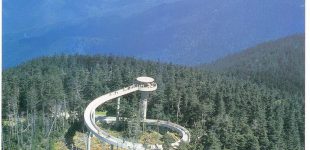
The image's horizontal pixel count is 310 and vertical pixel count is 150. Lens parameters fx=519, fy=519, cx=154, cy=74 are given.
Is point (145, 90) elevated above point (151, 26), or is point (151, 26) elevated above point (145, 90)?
point (151, 26)

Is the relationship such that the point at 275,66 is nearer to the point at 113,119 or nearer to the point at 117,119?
the point at 113,119

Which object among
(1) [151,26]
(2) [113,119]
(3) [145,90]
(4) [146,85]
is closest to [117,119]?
(2) [113,119]

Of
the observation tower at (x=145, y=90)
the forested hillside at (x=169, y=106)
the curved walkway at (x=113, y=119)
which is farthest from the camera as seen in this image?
the observation tower at (x=145, y=90)

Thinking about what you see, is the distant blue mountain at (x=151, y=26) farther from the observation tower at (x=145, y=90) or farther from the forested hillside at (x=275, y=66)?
the observation tower at (x=145, y=90)

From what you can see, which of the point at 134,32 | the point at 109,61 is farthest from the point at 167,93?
the point at 134,32

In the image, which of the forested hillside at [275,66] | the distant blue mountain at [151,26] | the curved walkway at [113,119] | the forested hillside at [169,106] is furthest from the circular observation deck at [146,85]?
the distant blue mountain at [151,26]

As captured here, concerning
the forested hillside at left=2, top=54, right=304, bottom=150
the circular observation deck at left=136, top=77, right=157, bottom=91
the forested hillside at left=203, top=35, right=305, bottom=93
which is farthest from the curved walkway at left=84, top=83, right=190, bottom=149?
the forested hillside at left=203, top=35, right=305, bottom=93
